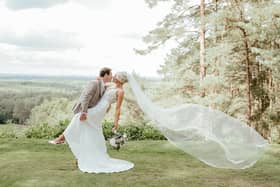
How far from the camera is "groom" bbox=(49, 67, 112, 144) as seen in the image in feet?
16.5

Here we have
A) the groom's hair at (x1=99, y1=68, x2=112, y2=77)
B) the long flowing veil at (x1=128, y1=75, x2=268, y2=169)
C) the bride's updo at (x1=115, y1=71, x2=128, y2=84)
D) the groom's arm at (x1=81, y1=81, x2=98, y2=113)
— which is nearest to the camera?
the long flowing veil at (x1=128, y1=75, x2=268, y2=169)

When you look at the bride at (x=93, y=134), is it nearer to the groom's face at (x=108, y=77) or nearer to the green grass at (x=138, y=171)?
the groom's face at (x=108, y=77)

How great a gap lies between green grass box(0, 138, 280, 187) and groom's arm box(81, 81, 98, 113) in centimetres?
90

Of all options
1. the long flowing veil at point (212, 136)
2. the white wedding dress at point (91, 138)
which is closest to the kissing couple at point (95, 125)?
the white wedding dress at point (91, 138)

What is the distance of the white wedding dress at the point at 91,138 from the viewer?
5145 mm

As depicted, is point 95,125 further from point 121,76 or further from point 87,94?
point 121,76

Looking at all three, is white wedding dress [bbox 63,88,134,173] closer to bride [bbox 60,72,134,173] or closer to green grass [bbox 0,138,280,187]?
bride [bbox 60,72,134,173]

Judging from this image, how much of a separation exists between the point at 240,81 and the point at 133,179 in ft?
27.7

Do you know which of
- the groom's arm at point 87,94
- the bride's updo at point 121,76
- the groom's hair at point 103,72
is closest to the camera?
the groom's arm at point 87,94

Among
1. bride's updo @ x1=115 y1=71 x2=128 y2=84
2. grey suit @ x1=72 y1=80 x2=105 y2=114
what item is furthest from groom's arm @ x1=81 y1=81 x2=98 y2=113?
bride's updo @ x1=115 y1=71 x2=128 y2=84

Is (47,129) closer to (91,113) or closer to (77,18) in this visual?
(91,113)

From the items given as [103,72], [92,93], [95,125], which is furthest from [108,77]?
[95,125]

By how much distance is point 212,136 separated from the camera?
4.67 meters

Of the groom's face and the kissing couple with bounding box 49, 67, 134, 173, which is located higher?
the groom's face
